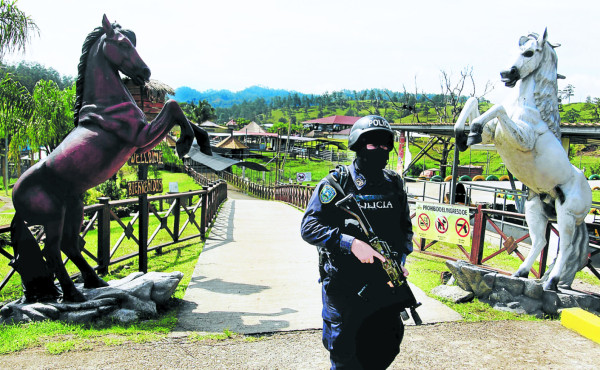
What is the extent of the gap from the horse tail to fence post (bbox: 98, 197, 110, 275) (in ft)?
5.20

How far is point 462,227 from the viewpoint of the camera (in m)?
7.02

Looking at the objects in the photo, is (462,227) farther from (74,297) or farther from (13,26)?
(13,26)

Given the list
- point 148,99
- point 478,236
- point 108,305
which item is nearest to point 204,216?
point 148,99

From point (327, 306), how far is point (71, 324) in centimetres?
283

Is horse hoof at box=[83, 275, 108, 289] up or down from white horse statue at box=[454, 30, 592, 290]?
down

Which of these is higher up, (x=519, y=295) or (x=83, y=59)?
(x=83, y=59)

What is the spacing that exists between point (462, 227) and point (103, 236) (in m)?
5.67

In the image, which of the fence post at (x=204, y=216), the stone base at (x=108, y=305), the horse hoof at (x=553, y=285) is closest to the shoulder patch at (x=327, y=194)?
the stone base at (x=108, y=305)

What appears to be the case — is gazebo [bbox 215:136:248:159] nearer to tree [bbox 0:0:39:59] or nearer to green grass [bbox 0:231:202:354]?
tree [bbox 0:0:39:59]

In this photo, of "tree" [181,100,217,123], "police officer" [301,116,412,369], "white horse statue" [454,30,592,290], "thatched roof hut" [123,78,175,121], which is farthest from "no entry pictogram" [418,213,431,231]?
"tree" [181,100,217,123]

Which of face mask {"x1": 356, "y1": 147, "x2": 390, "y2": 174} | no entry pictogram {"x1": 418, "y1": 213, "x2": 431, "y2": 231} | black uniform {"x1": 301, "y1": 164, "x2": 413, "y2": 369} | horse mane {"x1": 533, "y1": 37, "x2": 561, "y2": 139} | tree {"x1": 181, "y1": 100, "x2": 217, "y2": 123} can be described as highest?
tree {"x1": 181, "y1": 100, "x2": 217, "y2": 123}

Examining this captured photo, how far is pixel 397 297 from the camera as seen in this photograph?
2.58 meters

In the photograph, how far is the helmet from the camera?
2.65m

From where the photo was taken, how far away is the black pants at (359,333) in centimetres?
253
